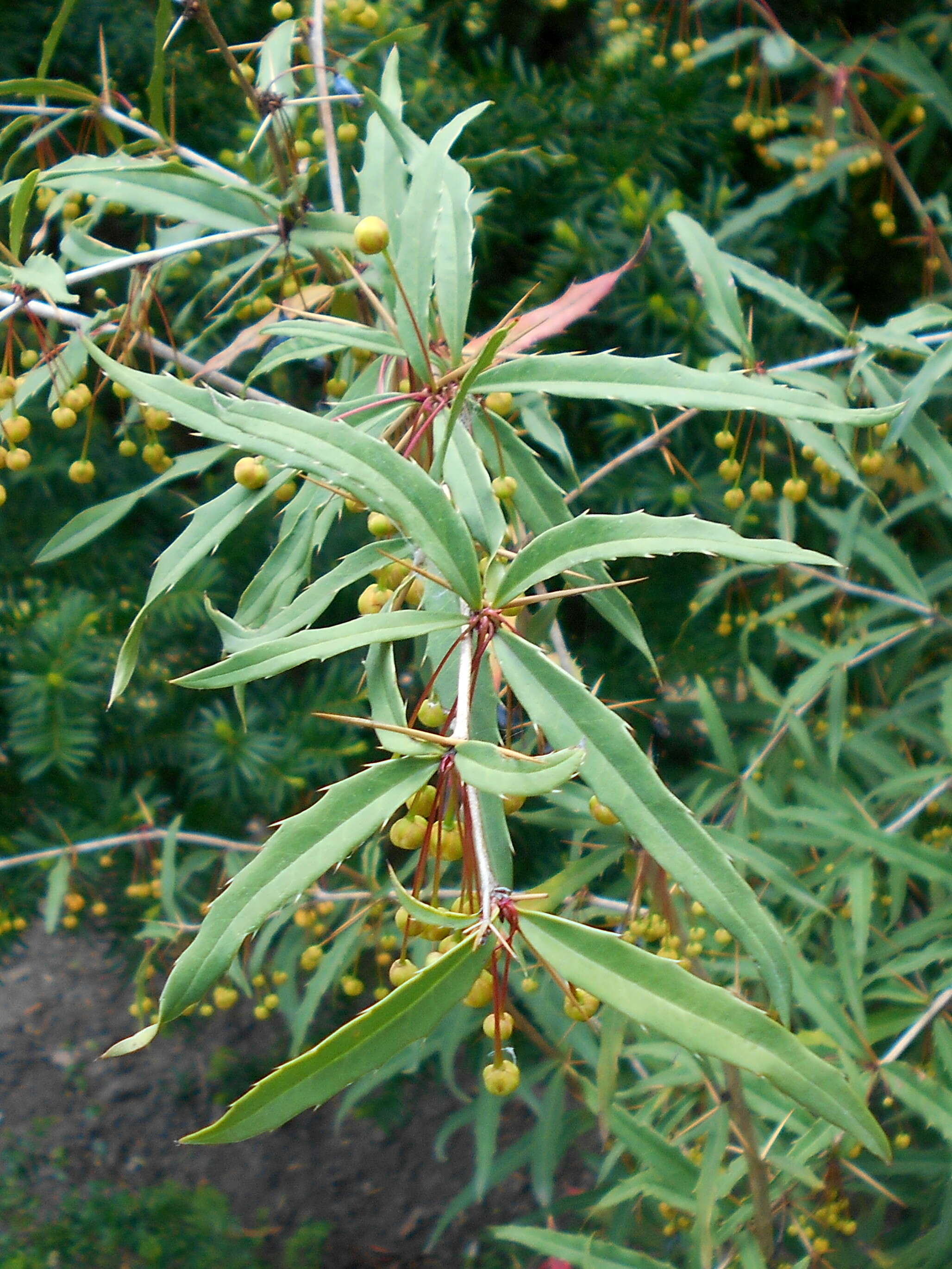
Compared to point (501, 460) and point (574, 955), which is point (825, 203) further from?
point (574, 955)

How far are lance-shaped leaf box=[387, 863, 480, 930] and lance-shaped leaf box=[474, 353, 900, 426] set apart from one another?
25 centimetres

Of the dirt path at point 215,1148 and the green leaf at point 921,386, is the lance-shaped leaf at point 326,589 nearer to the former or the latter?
the green leaf at point 921,386

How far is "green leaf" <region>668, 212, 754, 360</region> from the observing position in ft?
2.52

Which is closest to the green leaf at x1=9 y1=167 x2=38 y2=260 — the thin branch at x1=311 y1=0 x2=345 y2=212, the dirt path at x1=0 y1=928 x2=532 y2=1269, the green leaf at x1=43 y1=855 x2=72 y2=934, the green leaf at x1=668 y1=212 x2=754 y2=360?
the thin branch at x1=311 y1=0 x2=345 y2=212

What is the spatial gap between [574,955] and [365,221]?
1.27 feet

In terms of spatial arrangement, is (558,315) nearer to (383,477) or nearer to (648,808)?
(383,477)

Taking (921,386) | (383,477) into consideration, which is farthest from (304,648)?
(921,386)

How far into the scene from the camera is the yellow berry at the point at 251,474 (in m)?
0.60

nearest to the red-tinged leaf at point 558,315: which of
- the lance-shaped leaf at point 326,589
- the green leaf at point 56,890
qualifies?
the lance-shaped leaf at point 326,589

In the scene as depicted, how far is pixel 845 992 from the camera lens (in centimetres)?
92

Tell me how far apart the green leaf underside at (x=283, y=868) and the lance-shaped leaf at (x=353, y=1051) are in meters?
0.06

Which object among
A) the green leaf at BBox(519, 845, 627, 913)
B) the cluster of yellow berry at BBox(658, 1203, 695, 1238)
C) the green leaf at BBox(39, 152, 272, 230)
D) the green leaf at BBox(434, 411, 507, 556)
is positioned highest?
the green leaf at BBox(39, 152, 272, 230)

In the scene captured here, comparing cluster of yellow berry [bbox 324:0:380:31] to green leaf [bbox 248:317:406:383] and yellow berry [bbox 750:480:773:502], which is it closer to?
green leaf [bbox 248:317:406:383]

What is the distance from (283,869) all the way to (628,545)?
0.19 meters
